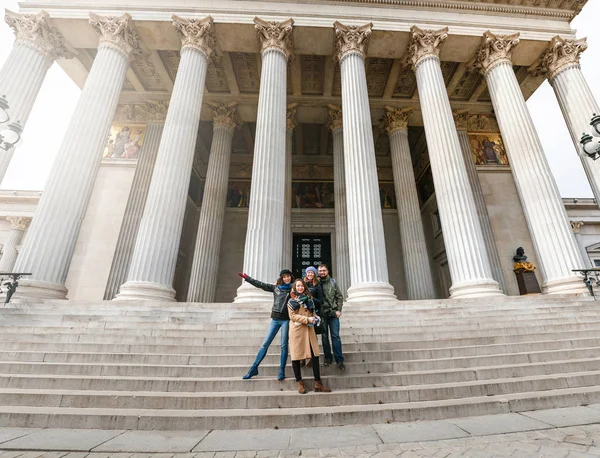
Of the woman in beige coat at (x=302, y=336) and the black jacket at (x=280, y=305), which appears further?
the black jacket at (x=280, y=305)

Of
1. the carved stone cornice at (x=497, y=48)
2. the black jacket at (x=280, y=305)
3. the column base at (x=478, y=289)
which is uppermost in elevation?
the carved stone cornice at (x=497, y=48)

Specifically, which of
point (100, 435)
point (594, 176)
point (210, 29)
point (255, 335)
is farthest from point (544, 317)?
point (210, 29)

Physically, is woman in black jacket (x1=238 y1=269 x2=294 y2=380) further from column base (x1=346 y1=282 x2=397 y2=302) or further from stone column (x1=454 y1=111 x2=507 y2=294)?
stone column (x1=454 y1=111 x2=507 y2=294)

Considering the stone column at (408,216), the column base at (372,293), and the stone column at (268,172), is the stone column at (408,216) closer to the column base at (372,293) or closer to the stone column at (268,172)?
the column base at (372,293)

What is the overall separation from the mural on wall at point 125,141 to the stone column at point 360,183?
453 inches

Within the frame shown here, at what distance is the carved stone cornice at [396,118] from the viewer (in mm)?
16438

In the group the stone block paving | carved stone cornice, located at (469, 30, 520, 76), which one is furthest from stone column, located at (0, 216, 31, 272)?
carved stone cornice, located at (469, 30, 520, 76)

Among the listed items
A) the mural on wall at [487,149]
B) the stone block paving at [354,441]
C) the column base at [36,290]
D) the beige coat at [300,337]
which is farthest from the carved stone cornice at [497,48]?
the column base at [36,290]

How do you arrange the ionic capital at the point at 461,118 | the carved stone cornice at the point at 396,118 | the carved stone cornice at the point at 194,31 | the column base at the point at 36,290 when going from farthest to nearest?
the ionic capital at the point at 461,118, the carved stone cornice at the point at 396,118, the carved stone cornice at the point at 194,31, the column base at the point at 36,290

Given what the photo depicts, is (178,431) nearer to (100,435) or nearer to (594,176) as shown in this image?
(100,435)

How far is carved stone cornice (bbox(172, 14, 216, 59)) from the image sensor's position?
1161cm

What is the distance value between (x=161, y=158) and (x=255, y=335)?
7.18 metres

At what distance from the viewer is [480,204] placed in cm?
1499

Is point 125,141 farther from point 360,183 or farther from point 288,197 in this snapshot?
point 360,183
